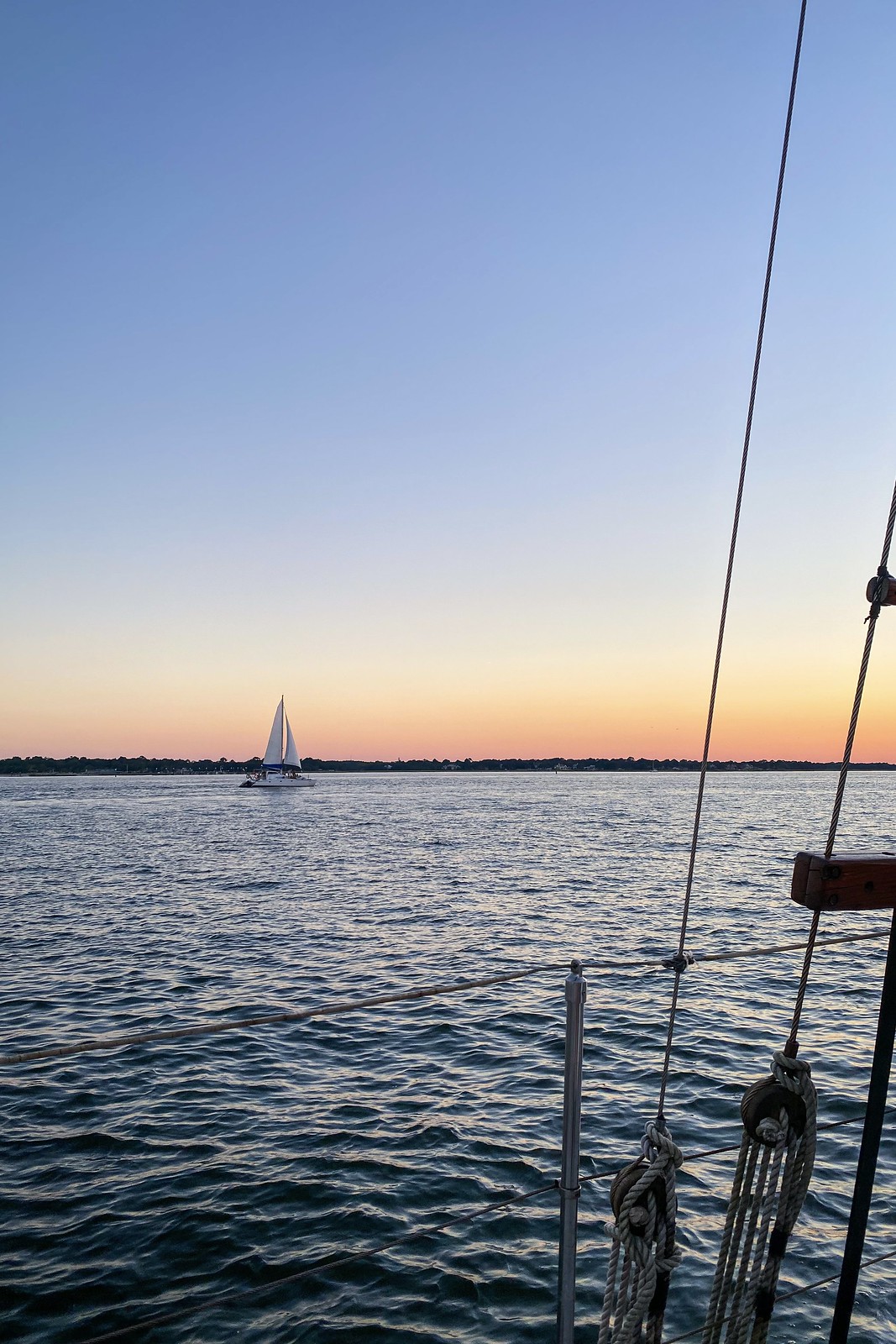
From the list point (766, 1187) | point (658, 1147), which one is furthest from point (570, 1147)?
point (766, 1187)

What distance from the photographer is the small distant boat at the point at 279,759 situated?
94750 mm

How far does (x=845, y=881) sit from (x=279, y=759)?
97.5 meters

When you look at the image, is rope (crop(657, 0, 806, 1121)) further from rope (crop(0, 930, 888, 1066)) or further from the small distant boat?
the small distant boat

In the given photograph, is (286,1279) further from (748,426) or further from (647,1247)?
(748,426)

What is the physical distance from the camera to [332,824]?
50.2 metres

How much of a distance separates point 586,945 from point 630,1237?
12200 millimetres

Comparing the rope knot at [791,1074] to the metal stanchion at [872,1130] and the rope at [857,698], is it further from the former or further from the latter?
the metal stanchion at [872,1130]

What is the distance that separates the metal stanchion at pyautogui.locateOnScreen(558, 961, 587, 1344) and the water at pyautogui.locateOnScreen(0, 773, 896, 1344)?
0.12 metres

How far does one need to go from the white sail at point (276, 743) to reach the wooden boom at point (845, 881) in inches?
3640

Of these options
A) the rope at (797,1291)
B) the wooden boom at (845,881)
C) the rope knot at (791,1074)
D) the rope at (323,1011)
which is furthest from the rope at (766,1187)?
the wooden boom at (845,881)

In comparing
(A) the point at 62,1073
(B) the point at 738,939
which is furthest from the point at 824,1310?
(B) the point at 738,939

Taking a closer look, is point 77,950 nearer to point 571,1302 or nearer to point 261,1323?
point 261,1323

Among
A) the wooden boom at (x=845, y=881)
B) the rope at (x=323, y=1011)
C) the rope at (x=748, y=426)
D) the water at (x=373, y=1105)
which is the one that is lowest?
the water at (x=373, y=1105)

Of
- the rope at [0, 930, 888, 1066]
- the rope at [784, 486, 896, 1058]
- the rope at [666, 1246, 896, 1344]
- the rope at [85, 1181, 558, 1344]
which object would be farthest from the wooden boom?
the rope at [666, 1246, 896, 1344]
